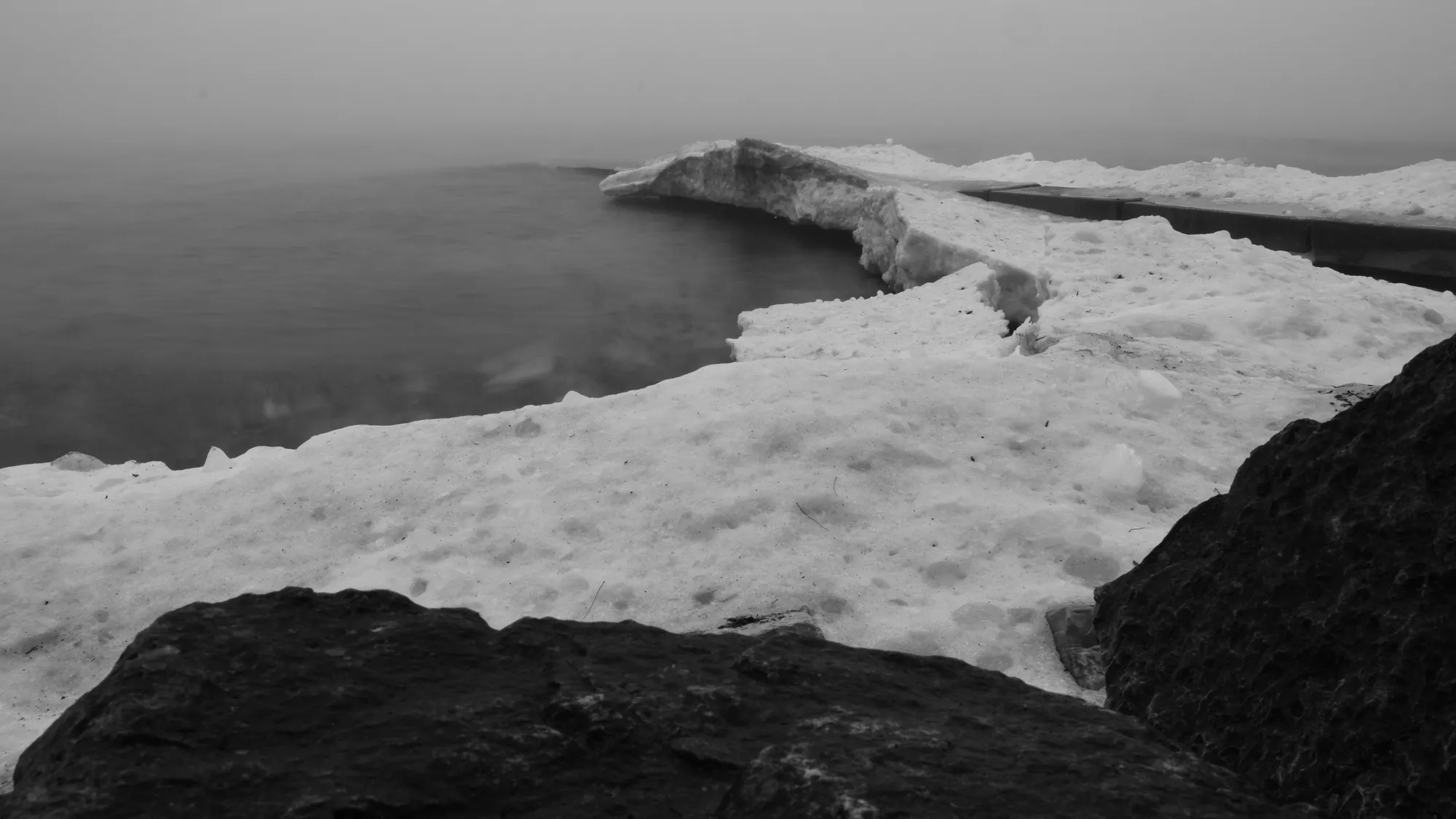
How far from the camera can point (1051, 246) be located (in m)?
11.0

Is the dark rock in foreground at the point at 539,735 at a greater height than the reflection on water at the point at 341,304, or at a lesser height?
greater

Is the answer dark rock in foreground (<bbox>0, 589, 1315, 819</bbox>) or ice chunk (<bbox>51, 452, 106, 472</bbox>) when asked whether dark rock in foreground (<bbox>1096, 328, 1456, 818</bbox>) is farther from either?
ice chunk (<bbox>51, 452, 106, 472</bbox>)

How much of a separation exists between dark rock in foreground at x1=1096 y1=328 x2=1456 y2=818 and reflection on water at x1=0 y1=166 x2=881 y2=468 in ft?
27.9

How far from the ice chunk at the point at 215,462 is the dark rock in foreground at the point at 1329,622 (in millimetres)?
4735

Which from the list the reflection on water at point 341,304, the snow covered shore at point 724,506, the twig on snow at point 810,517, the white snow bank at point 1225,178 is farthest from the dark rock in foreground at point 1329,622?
the white snow bank at point 1225,178

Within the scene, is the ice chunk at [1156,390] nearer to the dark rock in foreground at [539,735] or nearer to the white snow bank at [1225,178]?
the dark rock in foreground at [539,735]

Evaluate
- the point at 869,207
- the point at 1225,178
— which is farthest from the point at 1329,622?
the point at 1225,178

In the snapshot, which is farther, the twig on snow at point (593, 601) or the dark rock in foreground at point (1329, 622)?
the twig on snow at point (593, 601)

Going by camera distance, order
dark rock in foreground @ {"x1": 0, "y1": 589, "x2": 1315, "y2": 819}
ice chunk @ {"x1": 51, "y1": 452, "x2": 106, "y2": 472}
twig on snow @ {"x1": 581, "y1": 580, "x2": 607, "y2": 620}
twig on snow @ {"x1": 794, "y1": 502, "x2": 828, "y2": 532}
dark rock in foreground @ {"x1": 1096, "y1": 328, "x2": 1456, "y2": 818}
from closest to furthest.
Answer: dark rock in foreground @ {"x1": 0, "y1": 589, "x2": 1315, "y2": 819}, dark rock in foreground @ {"x1": 1096, "y1": 328, "x2": 1456, "y2": 818}, twig on snow @ {"x1": 581, "y1": 580, "x2": 607, "y2": 620}, twig on snow @ {"x1": 794, "y1": 502, "x2": 828, "y2": 532}, ice chunk @ {"x1": 51, "y1": 452, "x2": 106, "y2": 472}

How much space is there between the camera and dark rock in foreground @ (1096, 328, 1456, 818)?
183cm

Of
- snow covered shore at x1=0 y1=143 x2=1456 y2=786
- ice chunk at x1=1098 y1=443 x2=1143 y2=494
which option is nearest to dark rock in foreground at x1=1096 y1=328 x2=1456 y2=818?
snow covered shore at x1=0 y1=143 x2=1456 y2=786

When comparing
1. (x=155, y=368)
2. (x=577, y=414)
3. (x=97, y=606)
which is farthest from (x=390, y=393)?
(x=97, y=606)

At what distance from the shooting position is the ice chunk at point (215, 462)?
5.40 meters

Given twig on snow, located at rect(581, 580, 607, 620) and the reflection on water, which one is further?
the reflection on water
